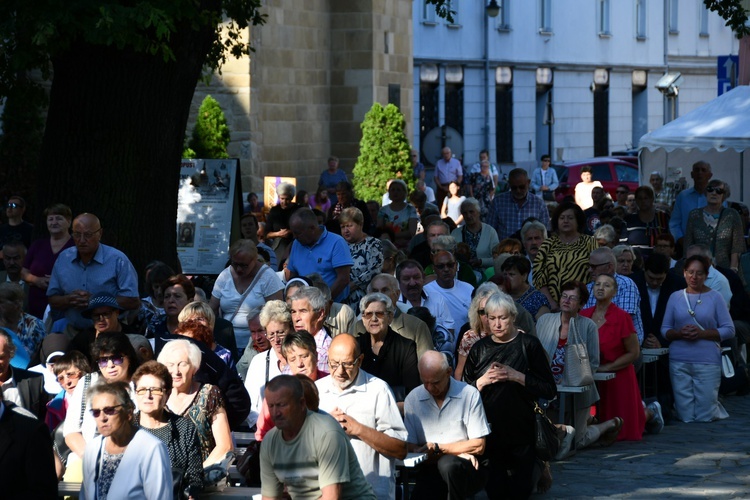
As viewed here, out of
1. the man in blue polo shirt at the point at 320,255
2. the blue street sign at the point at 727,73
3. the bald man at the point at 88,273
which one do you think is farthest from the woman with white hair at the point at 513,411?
the blue street sign at the point at 727,73

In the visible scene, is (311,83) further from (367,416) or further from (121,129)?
(367,416)

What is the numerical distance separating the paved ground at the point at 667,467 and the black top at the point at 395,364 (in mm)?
1195

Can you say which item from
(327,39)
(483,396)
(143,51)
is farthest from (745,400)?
(327,39)

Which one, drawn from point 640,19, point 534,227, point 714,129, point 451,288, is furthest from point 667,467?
point 640,19

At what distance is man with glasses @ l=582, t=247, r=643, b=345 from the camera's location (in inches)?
523

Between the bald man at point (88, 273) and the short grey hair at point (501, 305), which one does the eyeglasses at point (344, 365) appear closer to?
the short grey hair at point (501, 305)

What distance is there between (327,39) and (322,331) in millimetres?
22889

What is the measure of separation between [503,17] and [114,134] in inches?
1352

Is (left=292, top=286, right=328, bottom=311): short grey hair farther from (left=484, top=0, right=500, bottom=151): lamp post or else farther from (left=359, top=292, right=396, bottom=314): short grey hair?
(left=484, top=0, right=500, bottom=151): lamp post

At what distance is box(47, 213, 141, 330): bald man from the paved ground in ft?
11.3

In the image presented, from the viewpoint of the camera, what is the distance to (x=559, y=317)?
12.4 m

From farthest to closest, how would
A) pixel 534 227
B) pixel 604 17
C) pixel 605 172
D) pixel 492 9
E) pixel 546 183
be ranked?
pixel 604 17
pixel 492 9
pixel 605 172
pixel 546 183
pixel 534 227

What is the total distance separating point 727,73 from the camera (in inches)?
1001

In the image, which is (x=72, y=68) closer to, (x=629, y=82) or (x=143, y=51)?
(x=143, y=51)
